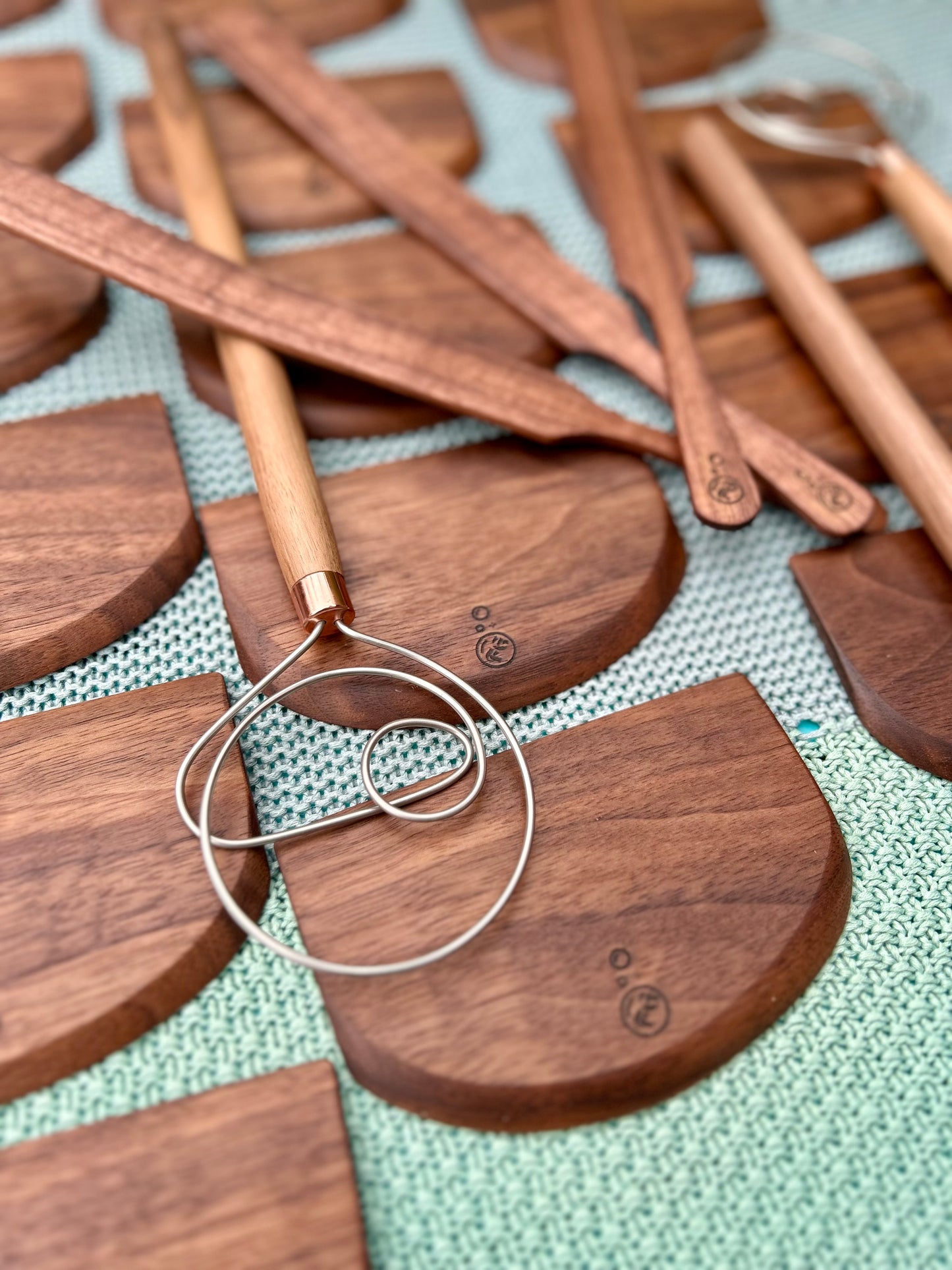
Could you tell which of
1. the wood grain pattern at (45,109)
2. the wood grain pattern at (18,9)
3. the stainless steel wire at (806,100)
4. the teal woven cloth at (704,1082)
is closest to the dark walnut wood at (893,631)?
the teal woven cloth at (704,1082)

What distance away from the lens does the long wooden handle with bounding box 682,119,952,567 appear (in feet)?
1.30

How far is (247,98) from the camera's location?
0.54m

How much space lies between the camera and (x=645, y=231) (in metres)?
0.48

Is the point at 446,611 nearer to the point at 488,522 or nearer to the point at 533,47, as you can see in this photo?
the point at 488,522

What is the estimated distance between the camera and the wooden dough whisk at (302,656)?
1.03 ft

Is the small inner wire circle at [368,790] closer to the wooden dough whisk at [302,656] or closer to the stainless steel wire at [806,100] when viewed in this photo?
the wooden dough whisk at [302,656]

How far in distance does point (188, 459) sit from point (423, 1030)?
24cm

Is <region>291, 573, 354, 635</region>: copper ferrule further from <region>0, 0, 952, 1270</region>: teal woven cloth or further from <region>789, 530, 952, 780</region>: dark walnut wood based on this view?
<region>789, 530, 952, 780</region>: dark walnut wood

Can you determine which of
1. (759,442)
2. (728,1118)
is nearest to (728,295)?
(759,442)

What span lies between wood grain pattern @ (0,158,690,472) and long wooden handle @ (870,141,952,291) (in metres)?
0.15

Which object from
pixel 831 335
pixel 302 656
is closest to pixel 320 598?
pixel 302 656

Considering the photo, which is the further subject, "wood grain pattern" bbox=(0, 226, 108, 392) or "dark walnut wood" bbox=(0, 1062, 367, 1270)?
"wood grain pattern" bbox=(0, 226, 108, 392)

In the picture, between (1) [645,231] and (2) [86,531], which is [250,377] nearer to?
(2) [86,531]

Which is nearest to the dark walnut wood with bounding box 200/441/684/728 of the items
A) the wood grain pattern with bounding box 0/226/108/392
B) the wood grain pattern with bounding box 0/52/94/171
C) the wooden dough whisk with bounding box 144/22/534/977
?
the wooden dough whisk with bounding box 144/22/534/977
